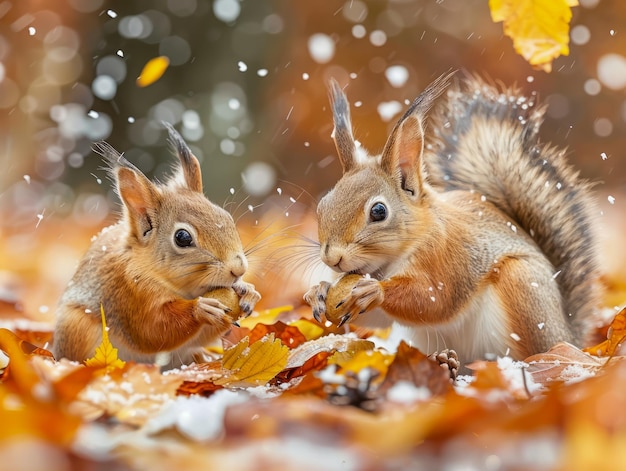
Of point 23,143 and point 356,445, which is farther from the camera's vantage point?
point 23,143

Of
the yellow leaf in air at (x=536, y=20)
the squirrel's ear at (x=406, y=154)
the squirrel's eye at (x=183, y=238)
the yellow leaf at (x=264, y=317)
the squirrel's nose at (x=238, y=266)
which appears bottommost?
the yellow leaf at (x=264, y=317)

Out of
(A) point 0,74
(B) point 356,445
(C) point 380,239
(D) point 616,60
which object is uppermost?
(D) point 616,60

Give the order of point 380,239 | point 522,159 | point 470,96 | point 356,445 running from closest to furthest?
Result: point 356,445, point 380,239, point 522,159, point 470,96

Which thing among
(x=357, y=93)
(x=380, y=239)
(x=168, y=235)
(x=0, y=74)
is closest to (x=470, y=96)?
(x=380, y=239)

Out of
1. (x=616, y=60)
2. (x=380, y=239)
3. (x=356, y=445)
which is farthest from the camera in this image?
(x=616, y=60)

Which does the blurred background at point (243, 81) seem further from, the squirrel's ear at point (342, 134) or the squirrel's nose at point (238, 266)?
the squirrel's nose at point (238, 266)

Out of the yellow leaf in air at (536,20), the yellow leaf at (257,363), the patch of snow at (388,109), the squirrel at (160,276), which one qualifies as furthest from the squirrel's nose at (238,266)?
the patch of snow at (388,109)

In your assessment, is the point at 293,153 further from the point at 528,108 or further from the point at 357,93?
the point at 528,108

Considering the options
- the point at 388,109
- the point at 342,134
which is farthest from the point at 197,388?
the point at 388,109
